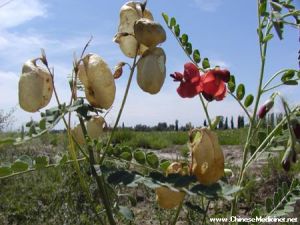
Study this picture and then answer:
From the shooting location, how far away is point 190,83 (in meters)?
0.74

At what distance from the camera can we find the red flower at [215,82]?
2.38 ft

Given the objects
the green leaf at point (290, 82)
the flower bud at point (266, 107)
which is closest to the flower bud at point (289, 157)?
the flower bud at point (266, 107)

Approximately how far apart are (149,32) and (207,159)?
0.18 meters

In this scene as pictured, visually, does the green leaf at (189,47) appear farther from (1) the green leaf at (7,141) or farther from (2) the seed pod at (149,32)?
(1) the green leaf at (7,141)

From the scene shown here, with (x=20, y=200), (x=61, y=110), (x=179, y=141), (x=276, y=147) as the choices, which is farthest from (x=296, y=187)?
(x=179, y=141)

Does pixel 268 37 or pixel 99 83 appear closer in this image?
pixel 99 83

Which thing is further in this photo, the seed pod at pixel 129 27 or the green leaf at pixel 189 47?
the green leaf at pixel 189 47

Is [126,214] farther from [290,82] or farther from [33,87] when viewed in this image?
[290,82]

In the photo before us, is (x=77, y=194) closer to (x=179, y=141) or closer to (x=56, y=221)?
(x=56, y=221)

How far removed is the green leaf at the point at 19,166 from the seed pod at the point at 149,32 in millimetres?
253

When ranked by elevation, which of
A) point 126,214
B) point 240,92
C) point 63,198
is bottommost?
point 63,198

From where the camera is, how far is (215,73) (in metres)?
0.72

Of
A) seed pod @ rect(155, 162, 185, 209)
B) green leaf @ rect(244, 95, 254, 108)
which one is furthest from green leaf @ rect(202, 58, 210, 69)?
seed pod @ rect(155, 162, 185, 209)

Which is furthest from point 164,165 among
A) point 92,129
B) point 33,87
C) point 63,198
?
point 63,198
